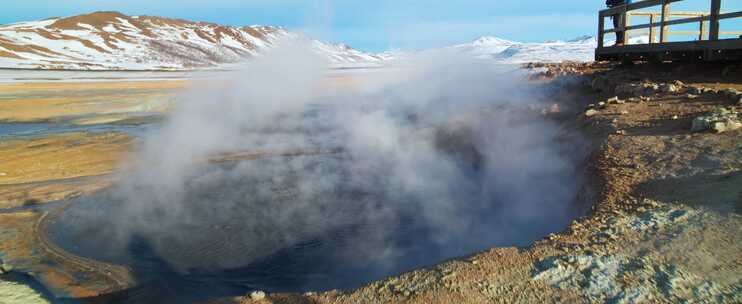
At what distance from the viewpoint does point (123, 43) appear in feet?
193

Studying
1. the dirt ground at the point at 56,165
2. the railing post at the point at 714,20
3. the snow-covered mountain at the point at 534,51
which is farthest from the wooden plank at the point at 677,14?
the dirt ground at the point at 56,165

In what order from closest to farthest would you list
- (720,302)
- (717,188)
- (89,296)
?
1. (720,302)
2. (717,188)
3. (89,296)

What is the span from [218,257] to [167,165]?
3.26m

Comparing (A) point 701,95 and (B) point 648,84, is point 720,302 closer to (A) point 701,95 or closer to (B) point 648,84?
(A) point 701,95

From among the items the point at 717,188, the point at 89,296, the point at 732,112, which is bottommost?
the point at 89,296

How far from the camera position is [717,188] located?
2861 mm

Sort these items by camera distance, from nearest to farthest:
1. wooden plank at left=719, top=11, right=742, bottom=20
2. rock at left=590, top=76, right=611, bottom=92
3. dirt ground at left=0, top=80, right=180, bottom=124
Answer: wooden plank at left=719, top=11, right=742, bottom=20
rock at left=590, top=76, right=611, bottom=92
dirt ground at left=0, top=80, right=180, bottom=124

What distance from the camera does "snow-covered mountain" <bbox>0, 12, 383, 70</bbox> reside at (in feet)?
150

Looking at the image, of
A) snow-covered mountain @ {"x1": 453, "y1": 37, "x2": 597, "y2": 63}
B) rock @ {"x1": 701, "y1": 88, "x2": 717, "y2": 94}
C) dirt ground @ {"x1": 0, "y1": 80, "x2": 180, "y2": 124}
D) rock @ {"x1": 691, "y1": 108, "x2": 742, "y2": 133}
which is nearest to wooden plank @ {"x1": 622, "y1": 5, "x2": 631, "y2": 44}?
rock @ {"x1": 701, "y1": 88, "x2": 717, "y2": 94}

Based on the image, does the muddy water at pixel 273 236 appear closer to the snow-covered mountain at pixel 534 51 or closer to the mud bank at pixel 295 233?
the mud bank at pixel 295 233

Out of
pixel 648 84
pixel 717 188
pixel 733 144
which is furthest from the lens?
pixel 648 84

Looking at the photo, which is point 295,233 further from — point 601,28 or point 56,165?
point 601,28

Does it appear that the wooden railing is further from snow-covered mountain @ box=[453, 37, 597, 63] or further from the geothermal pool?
snow-covered mountain @ box=[453, 37, 597, 63]

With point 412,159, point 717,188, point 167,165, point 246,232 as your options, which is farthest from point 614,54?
point 167,165
